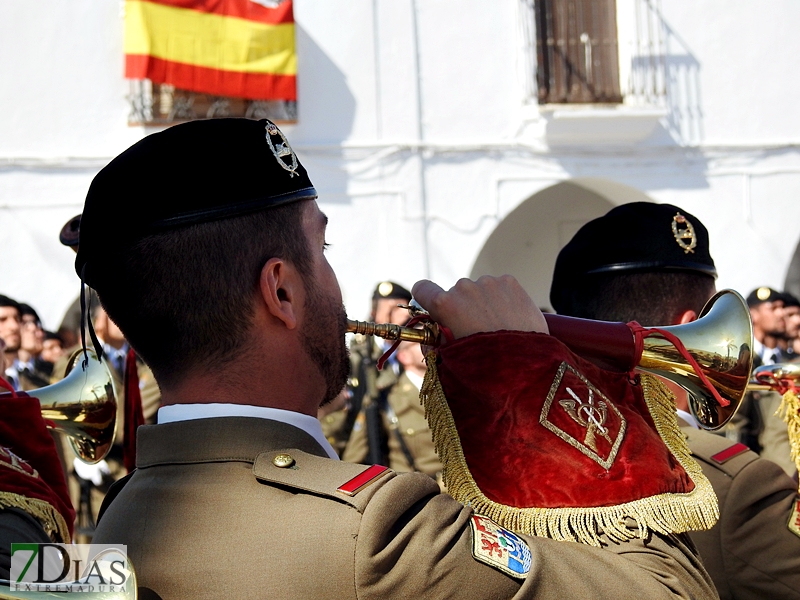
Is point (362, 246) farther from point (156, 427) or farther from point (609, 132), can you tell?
point (156, 427)

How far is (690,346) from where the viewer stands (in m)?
Result: 2.03

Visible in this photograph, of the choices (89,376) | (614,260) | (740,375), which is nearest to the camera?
(740,375)

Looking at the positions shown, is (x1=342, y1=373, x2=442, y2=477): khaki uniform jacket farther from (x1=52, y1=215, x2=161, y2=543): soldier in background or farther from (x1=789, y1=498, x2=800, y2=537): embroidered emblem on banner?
(x1=789, y1=498, x2=800, y2=537): embroidered emblem on banner

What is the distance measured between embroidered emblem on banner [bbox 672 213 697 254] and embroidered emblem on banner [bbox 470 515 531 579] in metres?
1.43

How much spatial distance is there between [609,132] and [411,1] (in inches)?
102

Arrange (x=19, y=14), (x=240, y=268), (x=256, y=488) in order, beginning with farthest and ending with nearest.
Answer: (x=19, y=14) → (x=240, y=268) → (x=256, y=488)

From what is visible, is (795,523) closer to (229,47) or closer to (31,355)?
(31,355)

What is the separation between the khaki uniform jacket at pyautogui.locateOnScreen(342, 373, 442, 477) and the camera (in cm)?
630

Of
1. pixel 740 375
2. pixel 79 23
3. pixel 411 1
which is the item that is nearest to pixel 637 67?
pixel 411 1

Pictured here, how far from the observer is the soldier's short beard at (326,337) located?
67.0 inches

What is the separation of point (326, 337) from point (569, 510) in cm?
50

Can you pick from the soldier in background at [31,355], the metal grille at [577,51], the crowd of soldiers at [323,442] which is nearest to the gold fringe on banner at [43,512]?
the crowd of soldiers at [323,442]

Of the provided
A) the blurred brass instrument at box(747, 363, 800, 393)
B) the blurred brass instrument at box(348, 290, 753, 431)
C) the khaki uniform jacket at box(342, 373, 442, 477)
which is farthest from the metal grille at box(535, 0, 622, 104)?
the blurred brass instrument at box(348, 290, 753, 431)

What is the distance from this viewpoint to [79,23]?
32.9 feet
